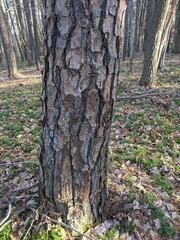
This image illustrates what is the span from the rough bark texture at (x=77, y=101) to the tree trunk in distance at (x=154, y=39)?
17.8ft

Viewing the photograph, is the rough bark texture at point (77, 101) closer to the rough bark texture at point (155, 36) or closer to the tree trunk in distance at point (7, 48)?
the rough bark texture at point (155, 36)

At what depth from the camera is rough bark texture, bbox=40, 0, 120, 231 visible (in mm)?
1318

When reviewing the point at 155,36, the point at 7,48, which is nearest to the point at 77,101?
the point at 155,36

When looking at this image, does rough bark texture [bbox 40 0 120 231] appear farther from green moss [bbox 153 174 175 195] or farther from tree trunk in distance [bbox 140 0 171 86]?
tree trunk in distance [bbox 140 0 171 86]

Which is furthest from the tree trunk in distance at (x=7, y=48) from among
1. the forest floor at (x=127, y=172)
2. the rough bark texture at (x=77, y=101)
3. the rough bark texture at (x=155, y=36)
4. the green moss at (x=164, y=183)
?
the rough bark texture at (x=77, y=101)

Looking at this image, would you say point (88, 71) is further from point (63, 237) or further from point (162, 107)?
point (162, 107)

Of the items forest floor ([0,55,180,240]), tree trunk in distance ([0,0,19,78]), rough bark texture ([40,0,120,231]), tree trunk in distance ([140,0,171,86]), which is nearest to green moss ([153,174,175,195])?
forest floor ([0,55,180,240])

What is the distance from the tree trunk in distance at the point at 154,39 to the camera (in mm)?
6011

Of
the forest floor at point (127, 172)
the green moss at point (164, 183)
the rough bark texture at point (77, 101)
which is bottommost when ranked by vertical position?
the green moss at point (164, 183)

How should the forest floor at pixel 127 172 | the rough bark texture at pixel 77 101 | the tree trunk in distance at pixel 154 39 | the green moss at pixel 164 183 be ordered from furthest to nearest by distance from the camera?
the tree trunk in distance at pixel 154 39, the green moss at pixel 164 183, the forest floor at pixel 127 172, the rough bark texture at pixel 77 101

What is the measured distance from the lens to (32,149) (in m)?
3.72

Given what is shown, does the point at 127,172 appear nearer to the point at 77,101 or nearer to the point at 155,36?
the point at 77,101

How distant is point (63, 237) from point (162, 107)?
4103 mm

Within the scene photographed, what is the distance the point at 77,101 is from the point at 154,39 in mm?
5744
